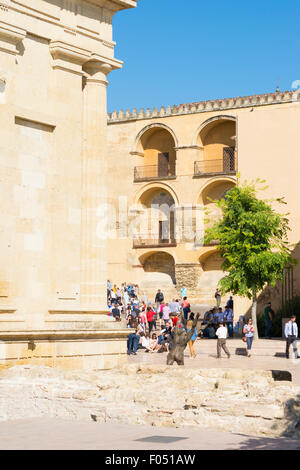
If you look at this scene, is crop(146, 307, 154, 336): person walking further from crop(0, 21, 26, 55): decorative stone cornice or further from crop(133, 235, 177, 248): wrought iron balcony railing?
crop(133, 235, 177, 248): wrought iron balcony railing

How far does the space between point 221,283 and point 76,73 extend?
17.6m

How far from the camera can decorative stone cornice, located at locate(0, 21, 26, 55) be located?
16.0 metres

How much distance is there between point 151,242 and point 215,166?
662 centimetres

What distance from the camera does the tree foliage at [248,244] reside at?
33.6 metres

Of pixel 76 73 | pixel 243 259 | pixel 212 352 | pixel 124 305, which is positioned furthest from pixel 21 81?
pixel 124 305

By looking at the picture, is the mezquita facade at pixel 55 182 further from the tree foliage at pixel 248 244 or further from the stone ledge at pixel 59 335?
the tree foliage at pixel 248 244

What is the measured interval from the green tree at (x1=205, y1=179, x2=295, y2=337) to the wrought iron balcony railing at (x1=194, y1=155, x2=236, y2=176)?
61.7 feet

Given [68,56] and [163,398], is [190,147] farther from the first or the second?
[163,398]

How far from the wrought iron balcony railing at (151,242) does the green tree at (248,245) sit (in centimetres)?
1959

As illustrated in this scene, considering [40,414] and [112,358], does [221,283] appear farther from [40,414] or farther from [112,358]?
[40,414]

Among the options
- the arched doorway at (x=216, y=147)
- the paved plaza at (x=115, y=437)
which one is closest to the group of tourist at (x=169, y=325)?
the paved plaza at (x=115, y=437)

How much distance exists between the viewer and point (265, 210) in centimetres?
3522

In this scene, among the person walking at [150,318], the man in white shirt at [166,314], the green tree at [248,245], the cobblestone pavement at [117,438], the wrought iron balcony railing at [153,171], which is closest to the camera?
the cobblestone pavement at [117,438]
